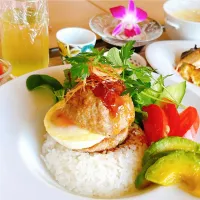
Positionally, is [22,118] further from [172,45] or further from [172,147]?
[172,45]

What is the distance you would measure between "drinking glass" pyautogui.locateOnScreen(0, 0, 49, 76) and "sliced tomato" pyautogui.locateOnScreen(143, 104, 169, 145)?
0.55m

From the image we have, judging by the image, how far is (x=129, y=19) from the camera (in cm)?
188

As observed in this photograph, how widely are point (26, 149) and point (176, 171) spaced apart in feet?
1.46

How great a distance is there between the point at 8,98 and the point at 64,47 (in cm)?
39

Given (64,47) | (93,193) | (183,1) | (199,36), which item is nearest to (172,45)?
(199,36)

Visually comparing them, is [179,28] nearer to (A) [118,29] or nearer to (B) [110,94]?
(A) [118,29]

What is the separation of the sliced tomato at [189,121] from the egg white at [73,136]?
0.28 m

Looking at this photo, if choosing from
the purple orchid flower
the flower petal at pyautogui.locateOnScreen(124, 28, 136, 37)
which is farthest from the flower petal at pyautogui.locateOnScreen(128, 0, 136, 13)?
the flower petal at pyautogui.locateOnScreen(124, 28, 136, 37)

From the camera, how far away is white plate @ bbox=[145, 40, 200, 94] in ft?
5.21

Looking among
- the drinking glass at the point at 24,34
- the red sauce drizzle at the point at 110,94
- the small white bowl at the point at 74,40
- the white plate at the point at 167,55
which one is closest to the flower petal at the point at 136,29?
the white plate at the point at 167,55

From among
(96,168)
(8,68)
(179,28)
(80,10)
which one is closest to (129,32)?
(179,28)

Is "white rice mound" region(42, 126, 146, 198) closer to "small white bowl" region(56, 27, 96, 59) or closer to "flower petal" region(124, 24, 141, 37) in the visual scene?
"small white bowl" region(56, 27, 96, 59)

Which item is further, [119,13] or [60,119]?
[119,13]

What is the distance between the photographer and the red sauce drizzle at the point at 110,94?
1079 millimetres
